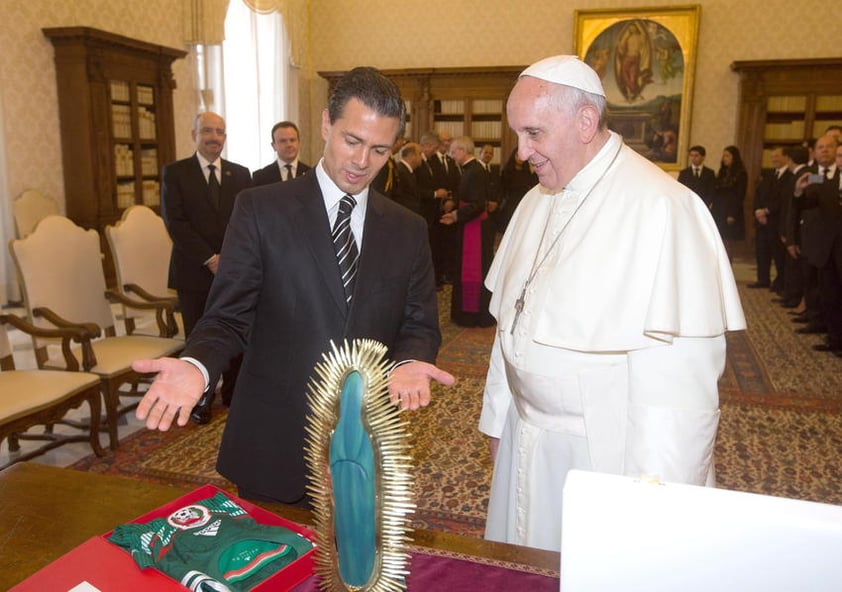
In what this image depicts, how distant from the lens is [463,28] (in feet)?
42.4

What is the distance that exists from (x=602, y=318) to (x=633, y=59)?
1173 cm

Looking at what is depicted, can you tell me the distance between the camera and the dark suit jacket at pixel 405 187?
26.3 ft

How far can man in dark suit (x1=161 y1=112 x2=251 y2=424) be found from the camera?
4.66m

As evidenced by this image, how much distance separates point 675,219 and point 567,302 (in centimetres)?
34

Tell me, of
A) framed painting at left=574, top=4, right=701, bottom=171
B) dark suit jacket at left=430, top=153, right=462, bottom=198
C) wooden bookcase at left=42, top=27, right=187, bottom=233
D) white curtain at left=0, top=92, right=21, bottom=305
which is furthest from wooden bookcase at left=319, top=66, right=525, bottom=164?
white curtain at left=0, top=92, right=21, bottom=305

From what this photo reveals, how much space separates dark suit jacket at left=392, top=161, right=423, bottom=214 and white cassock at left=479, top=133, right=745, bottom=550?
6.06m

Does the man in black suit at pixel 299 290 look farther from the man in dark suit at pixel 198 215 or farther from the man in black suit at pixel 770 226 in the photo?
the man in black suit at pixel 770 226

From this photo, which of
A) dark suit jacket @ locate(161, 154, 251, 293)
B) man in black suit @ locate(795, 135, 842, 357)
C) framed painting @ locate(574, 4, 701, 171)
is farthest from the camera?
framed painting @ locate(574, 4, 701, 171)

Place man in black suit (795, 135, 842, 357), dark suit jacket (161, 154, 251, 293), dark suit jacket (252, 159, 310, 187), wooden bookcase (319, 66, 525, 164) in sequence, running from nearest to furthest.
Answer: dark suit jacket (161, 154, 251, 293) < dark suit jacket (252, 159, 310, 187) < man in black suit (795, 135, 842, 357) < wooden bookcase (319, 66, 525, 164)

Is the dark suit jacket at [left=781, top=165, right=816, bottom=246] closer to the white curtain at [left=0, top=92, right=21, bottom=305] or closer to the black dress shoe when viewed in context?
the black dress shoe

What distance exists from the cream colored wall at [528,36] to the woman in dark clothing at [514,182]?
13.1 ft

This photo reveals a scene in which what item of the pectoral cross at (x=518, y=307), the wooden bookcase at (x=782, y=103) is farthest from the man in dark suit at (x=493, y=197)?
the pectoral cross at (x=518, y=307)

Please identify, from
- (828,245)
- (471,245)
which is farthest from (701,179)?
(471,245)

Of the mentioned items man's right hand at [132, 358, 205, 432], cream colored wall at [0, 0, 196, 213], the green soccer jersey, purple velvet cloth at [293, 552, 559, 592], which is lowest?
purple velvet cloth at [293, 552, 559, 592]
